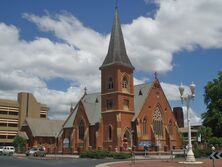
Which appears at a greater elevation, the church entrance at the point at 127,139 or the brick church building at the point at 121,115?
the brick church building at the point at 121,115

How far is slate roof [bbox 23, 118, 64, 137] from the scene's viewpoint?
326 feet

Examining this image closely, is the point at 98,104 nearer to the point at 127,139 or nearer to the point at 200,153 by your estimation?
the point at 127,139

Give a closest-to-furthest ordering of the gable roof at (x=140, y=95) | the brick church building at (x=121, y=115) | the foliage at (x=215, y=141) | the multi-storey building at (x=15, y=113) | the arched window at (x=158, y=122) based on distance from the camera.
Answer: the foliage at (x=215, y=141) < the brick church building at (x=121, y=115) < the gable roof at (x=140, y=95) < the arched window at (x=158, y=122) < the multi-storey building at (x=15, y=113)

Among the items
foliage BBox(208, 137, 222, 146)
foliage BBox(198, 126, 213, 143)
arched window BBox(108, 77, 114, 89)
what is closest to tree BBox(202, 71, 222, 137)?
foliage BBox(198, 126, 213, 143)

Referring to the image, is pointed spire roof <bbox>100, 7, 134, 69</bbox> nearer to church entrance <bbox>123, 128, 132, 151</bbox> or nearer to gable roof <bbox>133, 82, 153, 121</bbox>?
gable roof <bbox>133, 82, 153, 121</bbox>

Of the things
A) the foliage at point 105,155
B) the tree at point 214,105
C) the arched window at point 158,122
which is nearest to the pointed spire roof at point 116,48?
the arched window at point 158,122

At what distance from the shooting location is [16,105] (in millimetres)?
129750

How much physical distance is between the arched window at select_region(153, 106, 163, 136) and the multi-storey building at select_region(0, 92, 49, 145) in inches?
2317

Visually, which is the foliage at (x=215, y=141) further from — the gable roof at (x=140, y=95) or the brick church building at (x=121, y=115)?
the gable roof at (x=140, y=95)

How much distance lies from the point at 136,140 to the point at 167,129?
9713mm

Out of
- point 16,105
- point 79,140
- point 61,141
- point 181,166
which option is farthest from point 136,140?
point 16,105

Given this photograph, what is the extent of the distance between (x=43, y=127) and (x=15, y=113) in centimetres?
2946

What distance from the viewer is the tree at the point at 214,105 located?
74562 mm

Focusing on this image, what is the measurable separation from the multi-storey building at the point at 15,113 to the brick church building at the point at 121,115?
46578 millimetres
